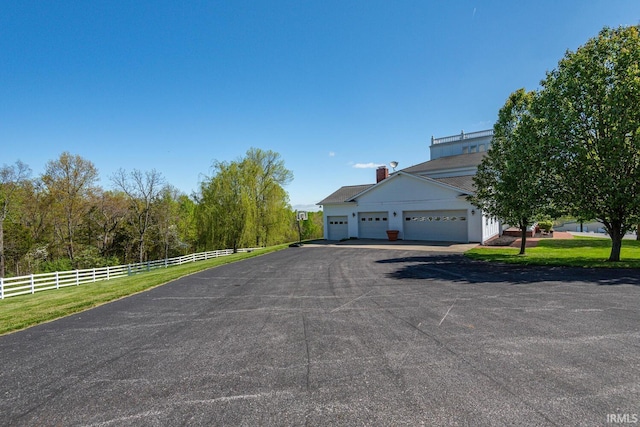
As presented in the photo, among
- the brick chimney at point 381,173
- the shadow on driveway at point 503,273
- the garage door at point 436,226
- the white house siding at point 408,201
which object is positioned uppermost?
the brick chimney at point 381,173

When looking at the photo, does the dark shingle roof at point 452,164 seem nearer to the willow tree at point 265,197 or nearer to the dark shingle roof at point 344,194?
the dark shingle roof at point 344,194

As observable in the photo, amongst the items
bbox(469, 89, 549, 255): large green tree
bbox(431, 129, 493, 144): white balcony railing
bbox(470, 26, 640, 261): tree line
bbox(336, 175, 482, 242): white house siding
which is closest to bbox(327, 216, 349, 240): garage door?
bbox(336, 175, 482, 242): white house siding

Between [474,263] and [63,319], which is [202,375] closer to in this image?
[63,319]

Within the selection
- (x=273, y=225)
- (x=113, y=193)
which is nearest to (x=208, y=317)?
(x=273, y=225)

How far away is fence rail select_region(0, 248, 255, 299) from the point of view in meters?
13.5

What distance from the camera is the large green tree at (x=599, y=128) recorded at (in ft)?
34.7

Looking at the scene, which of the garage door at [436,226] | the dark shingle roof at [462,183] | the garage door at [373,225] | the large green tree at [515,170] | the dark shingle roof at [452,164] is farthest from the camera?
the dark shingle roof at [452,164]

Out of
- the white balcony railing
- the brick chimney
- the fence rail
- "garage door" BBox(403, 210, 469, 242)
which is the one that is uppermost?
the white balcony railing

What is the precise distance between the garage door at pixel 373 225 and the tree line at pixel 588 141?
1196cm

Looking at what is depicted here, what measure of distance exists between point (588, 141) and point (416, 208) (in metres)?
11.9

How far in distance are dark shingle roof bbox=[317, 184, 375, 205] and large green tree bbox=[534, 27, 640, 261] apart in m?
15.8

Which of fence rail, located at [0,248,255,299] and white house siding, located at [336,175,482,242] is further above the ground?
white house siding, located at [336,175,482,242]

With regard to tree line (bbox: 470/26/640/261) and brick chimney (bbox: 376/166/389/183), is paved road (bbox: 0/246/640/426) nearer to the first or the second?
tree line (bbox: 470/26/640/261)

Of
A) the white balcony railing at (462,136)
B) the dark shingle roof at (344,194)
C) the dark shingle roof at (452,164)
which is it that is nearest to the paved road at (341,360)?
the dark shingle roof at (344,194)
